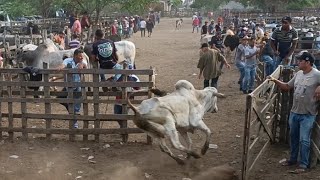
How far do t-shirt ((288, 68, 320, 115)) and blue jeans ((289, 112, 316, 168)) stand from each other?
4.0 inches

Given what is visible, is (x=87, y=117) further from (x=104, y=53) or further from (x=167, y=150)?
(x=167, y=150)

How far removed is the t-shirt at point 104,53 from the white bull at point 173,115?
2525 millimetres

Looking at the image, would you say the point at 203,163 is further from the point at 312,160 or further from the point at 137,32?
the point at 137,32

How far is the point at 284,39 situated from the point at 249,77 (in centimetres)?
148

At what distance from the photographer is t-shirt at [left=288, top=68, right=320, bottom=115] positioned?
22.1 feet

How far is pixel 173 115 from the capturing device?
7.13 meters

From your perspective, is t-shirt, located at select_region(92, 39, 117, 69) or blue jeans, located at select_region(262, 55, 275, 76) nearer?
t-shirt, located at select_region(92, 39, 117, 69)

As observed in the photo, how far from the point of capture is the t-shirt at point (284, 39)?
12.4 m

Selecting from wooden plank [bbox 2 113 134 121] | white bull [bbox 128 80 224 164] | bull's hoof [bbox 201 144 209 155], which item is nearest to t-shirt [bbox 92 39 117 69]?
wooden plank [bbox 2 113 134 121]

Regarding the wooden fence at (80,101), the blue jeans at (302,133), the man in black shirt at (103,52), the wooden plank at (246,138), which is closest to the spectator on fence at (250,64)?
the man in black shirt at (103,52)

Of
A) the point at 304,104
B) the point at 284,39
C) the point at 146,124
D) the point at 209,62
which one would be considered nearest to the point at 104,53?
the point at 146,124

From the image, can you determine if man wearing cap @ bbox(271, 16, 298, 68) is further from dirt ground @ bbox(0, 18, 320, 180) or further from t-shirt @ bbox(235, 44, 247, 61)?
dirt ground @ bbox(0, 18, 320, 180)

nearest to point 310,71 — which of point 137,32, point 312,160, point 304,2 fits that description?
point 312,160

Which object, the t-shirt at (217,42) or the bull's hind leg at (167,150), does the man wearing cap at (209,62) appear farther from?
the t-shirt at (217,42)
